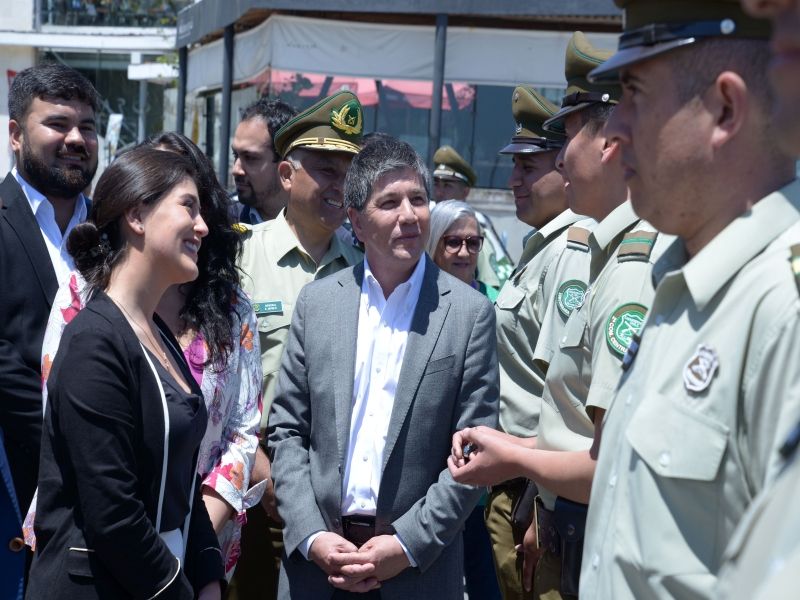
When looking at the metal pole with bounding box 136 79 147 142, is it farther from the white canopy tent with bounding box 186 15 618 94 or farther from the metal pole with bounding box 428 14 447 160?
the metal pole with bounding box 428 14 447 160

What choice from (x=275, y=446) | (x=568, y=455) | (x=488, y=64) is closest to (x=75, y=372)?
(x=275, y=446)

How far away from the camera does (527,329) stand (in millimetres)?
4102

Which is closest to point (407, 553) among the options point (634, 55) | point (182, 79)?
point (634, 55)

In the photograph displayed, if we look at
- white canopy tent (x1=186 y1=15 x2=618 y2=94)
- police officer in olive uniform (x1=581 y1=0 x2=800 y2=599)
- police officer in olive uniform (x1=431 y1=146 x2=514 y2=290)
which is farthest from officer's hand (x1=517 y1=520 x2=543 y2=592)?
white canopy tent (x1=186 y1=15 x2=618 y2=94)

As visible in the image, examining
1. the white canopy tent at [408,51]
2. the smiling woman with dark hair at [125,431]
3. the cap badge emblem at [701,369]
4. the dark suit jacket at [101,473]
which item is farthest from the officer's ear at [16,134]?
the white canopy tent at [408,51]

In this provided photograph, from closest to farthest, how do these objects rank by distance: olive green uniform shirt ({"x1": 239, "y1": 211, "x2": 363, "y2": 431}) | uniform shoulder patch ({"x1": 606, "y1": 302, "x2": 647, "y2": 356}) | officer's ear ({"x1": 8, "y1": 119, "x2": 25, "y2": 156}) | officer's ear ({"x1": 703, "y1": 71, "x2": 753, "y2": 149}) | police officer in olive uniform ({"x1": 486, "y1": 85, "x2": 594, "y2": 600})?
officer's ear ({"x1": 703, "y1": 71, "x2": 753, "y2": 149}), uniform shoulder patch ({"x1": 606, "y1": 302, "x2": 647, "y2": 356}), police officer in olive uniform ({"x1": 486, "y1": 85, "x2": 594, "y2": 600}), olive green uniform shirt ({"x1": 239, "y1": 211, "x2": 363, "y2": 431}), officer's ear ({"x1": 8, "y1": 119, "x2": 25, "y2": 156})

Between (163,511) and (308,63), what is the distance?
10280 mm

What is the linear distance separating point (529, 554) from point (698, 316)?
2.18 m

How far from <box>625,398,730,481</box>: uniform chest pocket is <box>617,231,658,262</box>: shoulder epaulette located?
3.09 ft

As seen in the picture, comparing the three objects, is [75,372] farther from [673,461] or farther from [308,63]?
[308,63]

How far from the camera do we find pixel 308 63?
12.5m

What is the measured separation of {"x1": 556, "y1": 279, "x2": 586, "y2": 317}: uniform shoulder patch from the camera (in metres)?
3.59

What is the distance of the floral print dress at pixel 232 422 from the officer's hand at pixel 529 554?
994mm

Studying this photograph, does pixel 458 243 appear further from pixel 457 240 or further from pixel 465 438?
pixel 465 438
